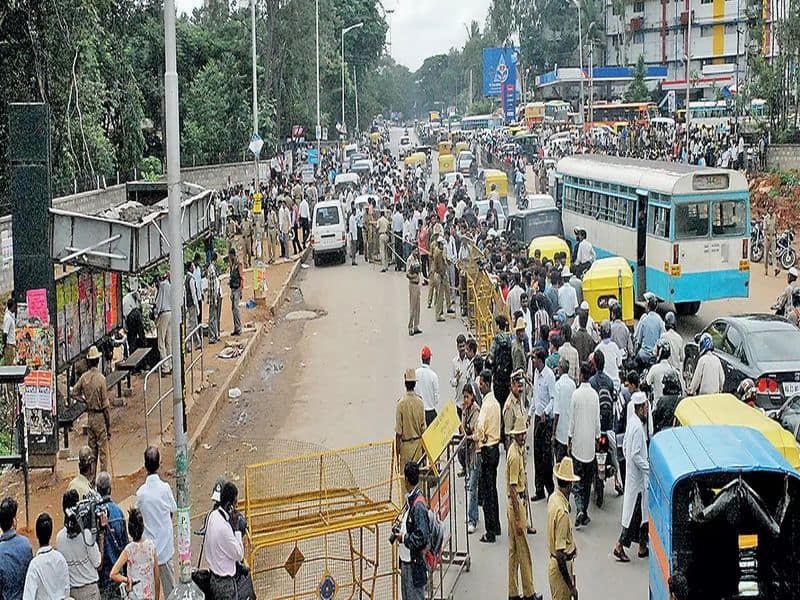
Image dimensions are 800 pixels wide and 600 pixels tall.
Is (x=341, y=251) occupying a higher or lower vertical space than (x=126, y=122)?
lower

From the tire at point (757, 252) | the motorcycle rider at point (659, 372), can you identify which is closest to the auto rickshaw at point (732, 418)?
the motorcycle rider at point (659, 372)

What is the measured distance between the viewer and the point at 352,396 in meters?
18.0

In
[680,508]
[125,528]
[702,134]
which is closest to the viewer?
[680,508]

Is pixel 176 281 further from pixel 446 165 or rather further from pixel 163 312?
pixel 446 165

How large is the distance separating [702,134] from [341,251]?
82.6ft

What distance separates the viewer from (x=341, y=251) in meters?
32.4

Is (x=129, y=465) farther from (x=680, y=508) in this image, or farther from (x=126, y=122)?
(x=126, y=122)

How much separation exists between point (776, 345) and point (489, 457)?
17.6 feet

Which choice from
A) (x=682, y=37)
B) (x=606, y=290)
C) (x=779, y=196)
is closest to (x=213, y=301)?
(x=606, y=290)

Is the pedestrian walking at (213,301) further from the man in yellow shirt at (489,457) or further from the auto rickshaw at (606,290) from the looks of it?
the man in yellow shirt at (489,457)

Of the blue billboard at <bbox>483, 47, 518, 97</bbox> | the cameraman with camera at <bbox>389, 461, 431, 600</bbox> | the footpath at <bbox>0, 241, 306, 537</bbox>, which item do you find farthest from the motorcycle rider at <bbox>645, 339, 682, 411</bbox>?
the blue billboard at <bbox>483, 47, 518, 97</bbox>

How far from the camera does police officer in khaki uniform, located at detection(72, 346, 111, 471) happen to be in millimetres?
12688

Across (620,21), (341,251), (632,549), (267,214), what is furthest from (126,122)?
(620,21)

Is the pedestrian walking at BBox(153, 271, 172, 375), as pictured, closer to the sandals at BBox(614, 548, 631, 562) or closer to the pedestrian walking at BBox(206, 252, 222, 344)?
the pedestrian walking at BBox(206, 252, 222, 344)
